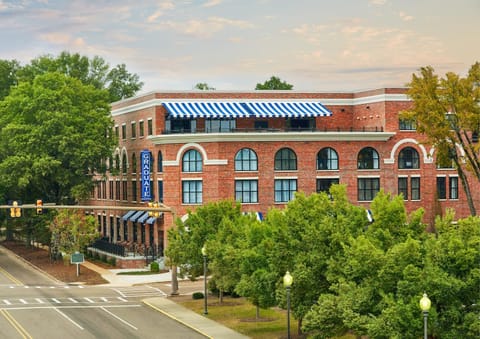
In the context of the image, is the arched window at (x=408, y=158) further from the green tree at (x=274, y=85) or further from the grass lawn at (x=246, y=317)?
the green tree at (x=274, y=85)

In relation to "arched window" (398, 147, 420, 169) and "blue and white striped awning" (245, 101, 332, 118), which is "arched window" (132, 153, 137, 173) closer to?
"blue and white striped awning" (245, 101, 332, 118)

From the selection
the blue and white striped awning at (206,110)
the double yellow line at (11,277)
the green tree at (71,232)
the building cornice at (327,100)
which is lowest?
the double yellow line at (11,277)

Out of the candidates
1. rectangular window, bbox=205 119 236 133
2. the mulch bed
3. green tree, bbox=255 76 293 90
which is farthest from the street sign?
green tree, bbox=255 76 293 90

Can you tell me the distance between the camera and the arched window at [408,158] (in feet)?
293

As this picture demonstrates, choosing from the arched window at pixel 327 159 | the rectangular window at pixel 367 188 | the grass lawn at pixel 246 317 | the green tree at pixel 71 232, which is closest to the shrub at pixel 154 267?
the green tree at pixel 71 232

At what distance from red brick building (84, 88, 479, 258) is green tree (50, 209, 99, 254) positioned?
7414 mm

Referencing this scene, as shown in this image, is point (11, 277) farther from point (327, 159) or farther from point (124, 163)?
point (327, 159)

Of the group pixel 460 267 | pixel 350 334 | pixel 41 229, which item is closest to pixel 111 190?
pixel 41 229

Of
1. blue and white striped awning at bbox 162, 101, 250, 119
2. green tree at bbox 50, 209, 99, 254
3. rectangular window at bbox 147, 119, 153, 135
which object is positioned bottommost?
green tree at bbox 50, 209, 99, 254

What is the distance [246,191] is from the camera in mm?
85250

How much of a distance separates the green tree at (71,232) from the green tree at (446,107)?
28.3m

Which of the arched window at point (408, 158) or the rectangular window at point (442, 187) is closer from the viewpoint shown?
the arched window at point (408, 158)

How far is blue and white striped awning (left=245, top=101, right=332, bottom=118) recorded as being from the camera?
8831 centimetres

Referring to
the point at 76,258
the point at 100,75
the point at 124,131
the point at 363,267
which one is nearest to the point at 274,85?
the point at 100,75
